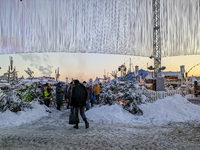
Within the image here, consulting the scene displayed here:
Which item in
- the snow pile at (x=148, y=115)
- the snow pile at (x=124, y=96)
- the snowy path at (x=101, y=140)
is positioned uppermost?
the snow pile at (x=124, y=96)

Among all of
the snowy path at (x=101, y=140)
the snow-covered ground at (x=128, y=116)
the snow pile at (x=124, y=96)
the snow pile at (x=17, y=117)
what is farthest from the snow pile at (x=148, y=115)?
the snow pile at (x=17, y=117)

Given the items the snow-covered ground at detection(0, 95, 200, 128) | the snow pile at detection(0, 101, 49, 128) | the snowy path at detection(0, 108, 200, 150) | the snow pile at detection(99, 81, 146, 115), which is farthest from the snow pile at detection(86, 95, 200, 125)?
the snow pile at detection(0, 101, 49, 128)

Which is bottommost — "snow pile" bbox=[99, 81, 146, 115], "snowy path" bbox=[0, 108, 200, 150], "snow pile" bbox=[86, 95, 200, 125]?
"snow pile" bbox=[86, 95, 200, 125]

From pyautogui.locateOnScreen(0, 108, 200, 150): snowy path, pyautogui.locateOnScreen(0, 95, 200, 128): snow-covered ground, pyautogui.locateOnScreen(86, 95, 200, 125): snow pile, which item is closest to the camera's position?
pyautogui.locateOnScreen(0, 108, 200, 150): snowy path

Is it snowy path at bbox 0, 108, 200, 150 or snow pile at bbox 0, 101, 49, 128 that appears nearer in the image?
snowy path at bbox 0, 108, 200, 150

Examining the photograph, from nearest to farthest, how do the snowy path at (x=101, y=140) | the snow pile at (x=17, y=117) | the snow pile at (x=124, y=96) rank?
the snowy path at (x=101, y=140), the snow pile at (x=17, y=117), the snow pile at (x=124, y=96)

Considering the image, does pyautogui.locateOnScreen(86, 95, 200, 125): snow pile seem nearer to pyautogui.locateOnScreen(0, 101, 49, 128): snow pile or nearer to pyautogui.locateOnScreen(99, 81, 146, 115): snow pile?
pyautogui.locateOnScreen(99, 81, 146, 115): snow pile

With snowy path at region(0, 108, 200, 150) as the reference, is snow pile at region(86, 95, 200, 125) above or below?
below

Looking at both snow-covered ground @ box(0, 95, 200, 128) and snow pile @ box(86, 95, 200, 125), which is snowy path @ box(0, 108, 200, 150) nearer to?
snow-covered ground @ box(0, 95, 200, 128)

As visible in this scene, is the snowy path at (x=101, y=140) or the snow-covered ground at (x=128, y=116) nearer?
the snowy path at (x=101, y=140)

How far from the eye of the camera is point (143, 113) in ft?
25.0

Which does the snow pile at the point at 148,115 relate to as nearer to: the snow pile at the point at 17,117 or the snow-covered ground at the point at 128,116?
the snow-covered ground at the point at 128,116

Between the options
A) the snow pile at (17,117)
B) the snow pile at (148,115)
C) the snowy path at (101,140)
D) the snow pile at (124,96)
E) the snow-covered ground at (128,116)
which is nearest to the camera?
the snowy path at (101,140)

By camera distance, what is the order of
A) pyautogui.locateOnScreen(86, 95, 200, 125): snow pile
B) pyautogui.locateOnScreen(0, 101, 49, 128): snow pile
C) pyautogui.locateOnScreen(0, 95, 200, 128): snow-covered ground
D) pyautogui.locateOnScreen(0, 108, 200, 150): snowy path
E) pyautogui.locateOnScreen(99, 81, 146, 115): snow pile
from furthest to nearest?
pyautogui.locateOnScreen(99, 81, 146, 115): snow pile, pyautogui.locateOnScreen(86, 95, 200, 125): snow pile, pyautogui.locateOnScreen(0, 95, 200, 128): snow-covered ground, pyautogui.locateOnScreen(0, 101, 49, 128): snow pile, pyautogui.locateOnScreen(0, 108, 200, 150): snowy path
